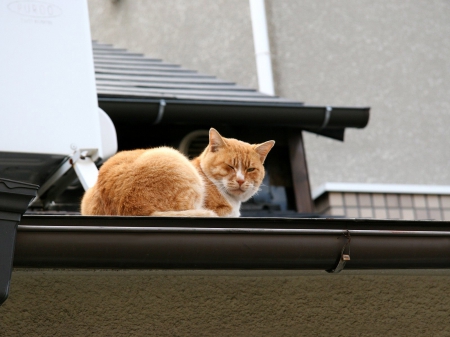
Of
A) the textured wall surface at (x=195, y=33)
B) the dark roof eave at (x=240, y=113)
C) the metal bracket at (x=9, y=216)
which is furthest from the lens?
→ the textured wall surface at (x=195, y=33)

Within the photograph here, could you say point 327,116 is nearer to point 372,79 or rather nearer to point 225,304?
point 225,304

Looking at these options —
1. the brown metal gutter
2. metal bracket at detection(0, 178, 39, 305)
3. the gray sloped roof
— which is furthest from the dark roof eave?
metal bracket at detection(0, 178, 39, 305)

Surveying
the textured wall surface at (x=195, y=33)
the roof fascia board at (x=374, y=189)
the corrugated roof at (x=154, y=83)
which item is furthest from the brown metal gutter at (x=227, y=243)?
the textured wall surface at (x=195, y=33)

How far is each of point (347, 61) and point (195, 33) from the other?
211 centimetres

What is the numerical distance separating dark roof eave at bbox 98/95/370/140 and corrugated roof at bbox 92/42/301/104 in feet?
0.50

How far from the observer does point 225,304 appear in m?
2.85

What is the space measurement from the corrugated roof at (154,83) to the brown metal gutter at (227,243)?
131 inches

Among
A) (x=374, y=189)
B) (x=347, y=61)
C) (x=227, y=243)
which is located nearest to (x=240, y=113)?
(x=374, y=189)

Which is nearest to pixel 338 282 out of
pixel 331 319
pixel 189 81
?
pixel 331 319

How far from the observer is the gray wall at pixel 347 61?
9.99m

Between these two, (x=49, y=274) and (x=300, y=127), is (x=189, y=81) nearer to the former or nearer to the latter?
(x=300, y=127)

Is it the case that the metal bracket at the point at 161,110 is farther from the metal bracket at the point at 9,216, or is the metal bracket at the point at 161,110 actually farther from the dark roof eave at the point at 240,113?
the metal bracket at the point at 9,216

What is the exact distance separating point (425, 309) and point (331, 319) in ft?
1.30

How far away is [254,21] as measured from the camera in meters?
9.95
